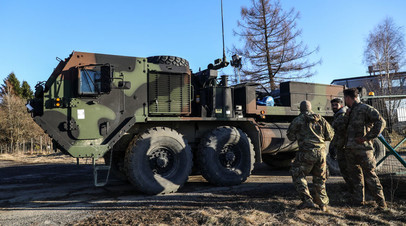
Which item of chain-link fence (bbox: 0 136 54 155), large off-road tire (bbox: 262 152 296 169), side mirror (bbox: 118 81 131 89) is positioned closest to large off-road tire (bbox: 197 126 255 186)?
side mirror (bbox: 118 81 131 89)

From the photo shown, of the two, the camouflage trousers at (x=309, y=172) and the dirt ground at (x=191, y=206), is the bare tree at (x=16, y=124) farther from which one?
the camouflage trousers at (x=309, y=172)

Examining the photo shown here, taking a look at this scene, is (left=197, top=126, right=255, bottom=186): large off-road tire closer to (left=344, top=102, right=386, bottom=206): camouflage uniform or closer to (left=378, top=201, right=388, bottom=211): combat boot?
(left=344, top=102, right=386, bottom=206): camouflage uniform

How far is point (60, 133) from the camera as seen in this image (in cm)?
543

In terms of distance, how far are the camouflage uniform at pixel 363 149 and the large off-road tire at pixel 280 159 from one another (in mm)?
5014

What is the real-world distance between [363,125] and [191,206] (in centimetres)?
301

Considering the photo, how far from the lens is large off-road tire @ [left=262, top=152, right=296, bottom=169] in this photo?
31.9 ft

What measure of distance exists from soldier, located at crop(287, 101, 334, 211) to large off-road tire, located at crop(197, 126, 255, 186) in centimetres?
222

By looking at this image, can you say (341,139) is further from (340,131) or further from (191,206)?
(191,206)

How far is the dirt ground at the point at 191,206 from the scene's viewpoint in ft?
12.8

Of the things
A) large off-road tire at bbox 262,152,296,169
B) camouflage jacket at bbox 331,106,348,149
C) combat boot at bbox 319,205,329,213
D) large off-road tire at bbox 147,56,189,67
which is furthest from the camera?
large off-road tire at bbox 262,152,296,169

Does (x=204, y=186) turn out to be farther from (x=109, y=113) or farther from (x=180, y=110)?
(x=109, y=113)

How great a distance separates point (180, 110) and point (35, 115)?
9.35 ft

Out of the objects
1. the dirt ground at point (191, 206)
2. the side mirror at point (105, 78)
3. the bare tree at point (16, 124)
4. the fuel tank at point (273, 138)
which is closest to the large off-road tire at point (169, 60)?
the side mirror at point (105, 78)

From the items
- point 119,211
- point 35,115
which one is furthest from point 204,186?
point 35,115
